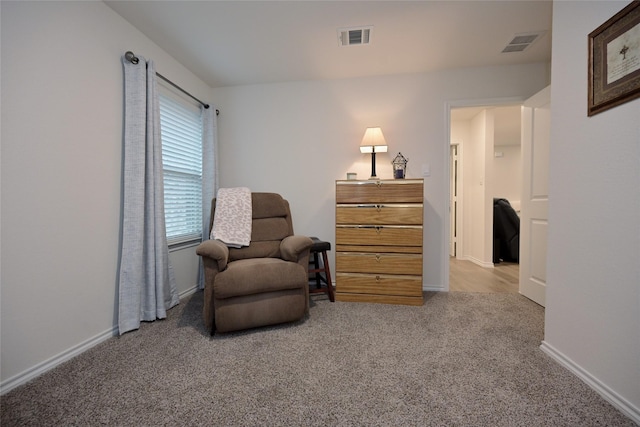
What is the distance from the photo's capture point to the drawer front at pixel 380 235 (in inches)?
92.4

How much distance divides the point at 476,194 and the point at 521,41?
7.65 ft

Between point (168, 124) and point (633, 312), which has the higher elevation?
point (168, 124)

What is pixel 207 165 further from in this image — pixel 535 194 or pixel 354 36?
pixel 535 194

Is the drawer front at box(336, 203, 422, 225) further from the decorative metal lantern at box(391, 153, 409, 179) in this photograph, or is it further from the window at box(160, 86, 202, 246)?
the window at box(160, 86, 202, 246)

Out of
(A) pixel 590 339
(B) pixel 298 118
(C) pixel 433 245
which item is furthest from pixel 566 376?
(B) pixel 298 118

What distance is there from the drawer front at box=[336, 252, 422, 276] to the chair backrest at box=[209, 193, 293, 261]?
584mm

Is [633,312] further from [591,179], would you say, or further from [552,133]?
[552,133]

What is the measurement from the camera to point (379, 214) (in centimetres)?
241

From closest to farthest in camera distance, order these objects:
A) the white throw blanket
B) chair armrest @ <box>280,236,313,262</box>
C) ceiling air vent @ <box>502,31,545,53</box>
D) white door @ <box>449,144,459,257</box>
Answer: chair armrest @ <box>280,236,313,262</box> < ceiling air vent @ <box>502,31,545,53</box> < the white throw blanket < white door @ <box>449,144,459,257</box>

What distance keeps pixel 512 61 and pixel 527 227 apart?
5.34 feet

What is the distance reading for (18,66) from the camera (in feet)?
4.37

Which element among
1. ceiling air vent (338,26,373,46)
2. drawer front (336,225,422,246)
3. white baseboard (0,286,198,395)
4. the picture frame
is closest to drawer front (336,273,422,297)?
drawer front (336,225,422,246)

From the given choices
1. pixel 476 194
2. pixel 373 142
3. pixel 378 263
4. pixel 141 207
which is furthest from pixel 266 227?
pixel 476 194

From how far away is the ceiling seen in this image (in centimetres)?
183
